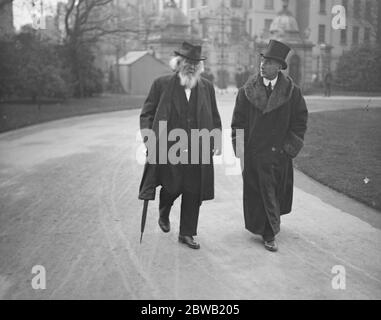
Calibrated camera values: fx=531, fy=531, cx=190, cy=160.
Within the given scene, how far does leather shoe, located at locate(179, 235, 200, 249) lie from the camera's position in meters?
5.58

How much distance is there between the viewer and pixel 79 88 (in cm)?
3097

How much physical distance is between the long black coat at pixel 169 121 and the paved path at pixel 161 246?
24.6 inches

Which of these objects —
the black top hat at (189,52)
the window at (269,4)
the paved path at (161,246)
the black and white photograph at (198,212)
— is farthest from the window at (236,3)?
the black top hat at (189,52)

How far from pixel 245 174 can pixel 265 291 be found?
171cm

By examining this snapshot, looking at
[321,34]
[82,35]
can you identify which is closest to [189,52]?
[82,35]

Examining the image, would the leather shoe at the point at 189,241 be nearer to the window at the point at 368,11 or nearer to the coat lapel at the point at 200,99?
the coat lapel at the point at 200,99

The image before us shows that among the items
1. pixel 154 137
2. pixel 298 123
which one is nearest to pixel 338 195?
pixel 298 123

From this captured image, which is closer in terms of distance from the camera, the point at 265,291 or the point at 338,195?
the point at 265,291

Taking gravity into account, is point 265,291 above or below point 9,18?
below

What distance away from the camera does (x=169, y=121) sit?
5.67 m

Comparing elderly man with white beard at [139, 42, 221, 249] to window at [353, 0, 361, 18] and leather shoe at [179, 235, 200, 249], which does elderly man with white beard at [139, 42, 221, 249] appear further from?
window at [353, 0, 361, 18]

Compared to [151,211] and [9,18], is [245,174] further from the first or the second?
[9,18]

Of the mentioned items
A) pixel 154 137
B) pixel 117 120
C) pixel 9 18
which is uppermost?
pixel 9 18
